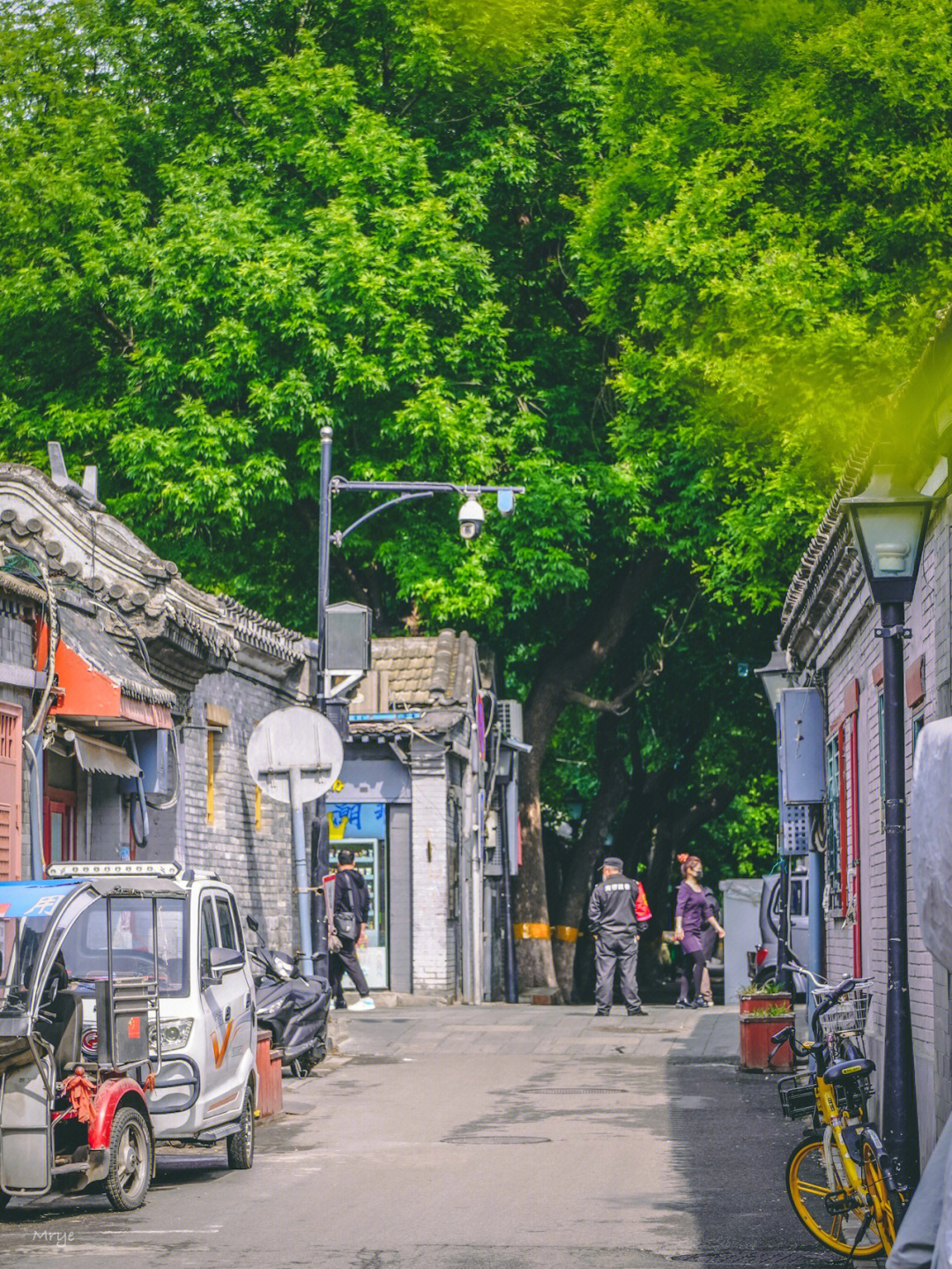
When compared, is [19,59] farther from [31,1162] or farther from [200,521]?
[31,1162]

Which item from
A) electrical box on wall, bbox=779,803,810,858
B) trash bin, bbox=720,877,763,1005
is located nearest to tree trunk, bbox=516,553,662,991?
A: trash bin, bbox=720,877,763,1005

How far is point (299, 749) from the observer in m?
17.2

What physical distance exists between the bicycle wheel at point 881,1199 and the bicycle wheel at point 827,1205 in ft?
0.37

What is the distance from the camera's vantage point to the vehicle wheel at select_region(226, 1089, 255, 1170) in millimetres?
11344

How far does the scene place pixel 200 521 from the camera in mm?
26766

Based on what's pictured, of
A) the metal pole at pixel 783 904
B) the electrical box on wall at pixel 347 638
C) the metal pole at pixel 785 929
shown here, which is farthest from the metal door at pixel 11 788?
the metal pole at pixel 785 929

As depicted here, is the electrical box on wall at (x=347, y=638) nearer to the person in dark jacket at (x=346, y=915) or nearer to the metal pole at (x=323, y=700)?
the metal pole at (x=323, y=700)

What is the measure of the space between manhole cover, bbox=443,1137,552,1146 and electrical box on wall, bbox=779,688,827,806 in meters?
5.58

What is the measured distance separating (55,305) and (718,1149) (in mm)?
19422

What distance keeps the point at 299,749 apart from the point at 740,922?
1145 centimetres

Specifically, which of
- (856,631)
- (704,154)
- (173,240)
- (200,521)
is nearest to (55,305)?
(173,240)

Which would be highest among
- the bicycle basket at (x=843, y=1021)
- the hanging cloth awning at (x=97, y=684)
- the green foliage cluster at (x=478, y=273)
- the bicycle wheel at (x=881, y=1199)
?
the green foliage cluster at (x=478, y=273)

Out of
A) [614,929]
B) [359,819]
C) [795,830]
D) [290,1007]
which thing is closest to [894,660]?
[290,1007]

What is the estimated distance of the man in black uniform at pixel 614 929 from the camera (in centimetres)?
2191
